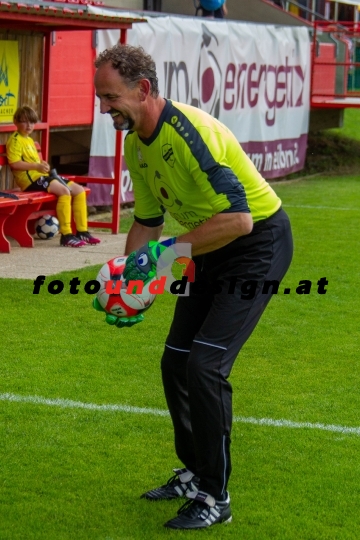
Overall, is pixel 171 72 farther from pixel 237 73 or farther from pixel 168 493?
pixel 168 493

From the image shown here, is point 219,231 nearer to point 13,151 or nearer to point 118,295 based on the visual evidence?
point 118,295

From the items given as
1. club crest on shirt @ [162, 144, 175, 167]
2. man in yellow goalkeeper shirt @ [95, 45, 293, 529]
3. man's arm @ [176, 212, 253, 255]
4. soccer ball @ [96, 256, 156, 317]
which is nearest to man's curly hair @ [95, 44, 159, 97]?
man in yellow goalkeeper shirt @ [95, 45, 293, 529]

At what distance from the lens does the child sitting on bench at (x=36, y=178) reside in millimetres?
11797

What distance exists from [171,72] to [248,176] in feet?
36.2

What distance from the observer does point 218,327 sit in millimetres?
4398

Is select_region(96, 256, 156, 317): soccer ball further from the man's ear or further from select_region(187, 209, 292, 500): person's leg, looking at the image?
the man's ear

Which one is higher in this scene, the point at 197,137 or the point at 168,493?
the point at 197,137

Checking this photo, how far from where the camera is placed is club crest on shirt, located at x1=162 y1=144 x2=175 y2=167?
4266mm

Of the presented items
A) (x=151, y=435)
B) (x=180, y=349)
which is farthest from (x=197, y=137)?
(x=151, y=435)

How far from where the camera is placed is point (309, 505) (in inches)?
186

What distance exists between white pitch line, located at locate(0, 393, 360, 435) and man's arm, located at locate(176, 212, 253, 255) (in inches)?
74.3

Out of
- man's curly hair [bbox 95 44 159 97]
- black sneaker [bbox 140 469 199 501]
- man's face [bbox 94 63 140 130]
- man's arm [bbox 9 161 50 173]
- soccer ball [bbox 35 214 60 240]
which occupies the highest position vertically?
man's curly hair [bbox 95 44 159 97]

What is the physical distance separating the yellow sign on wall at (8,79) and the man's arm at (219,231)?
835 cm

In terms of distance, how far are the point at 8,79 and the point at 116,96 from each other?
8435 millimetres
